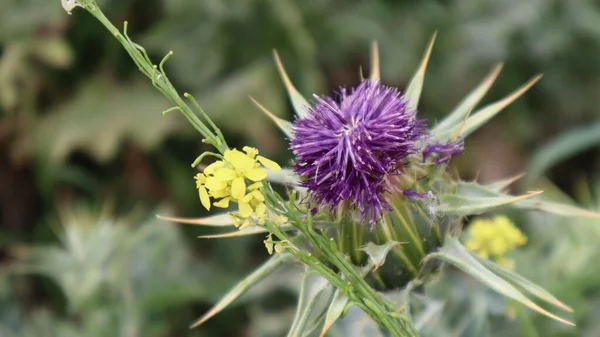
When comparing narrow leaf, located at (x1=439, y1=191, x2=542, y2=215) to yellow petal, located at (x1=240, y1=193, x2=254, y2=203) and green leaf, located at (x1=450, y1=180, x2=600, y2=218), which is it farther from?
yellow petal, located at (x1=240, y1=193, x2=254, y2=203)

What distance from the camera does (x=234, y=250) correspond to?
2510 mm

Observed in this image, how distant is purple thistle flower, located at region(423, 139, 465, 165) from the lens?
1.05 metres

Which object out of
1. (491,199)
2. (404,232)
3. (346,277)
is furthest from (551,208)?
(346,277)

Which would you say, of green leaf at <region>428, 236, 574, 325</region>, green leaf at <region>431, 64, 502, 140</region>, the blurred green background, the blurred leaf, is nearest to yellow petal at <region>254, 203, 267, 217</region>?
green leaf at <region>428, 236, 574, 325</region>

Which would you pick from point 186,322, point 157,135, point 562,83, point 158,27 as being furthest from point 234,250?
point 562,83

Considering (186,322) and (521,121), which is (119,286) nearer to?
(186,322)

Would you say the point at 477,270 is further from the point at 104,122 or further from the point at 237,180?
the point at 104,122

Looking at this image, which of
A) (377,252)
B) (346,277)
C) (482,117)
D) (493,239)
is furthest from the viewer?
(493,239)

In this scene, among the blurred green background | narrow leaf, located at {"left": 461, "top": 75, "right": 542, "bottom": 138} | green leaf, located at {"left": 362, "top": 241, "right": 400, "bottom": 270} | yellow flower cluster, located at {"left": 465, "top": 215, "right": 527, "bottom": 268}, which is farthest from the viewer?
the blurred green background

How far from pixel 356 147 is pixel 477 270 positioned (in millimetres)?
209

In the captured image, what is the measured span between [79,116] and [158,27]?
0.40 metres

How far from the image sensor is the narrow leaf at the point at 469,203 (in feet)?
3.19

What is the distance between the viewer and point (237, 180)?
755 mm

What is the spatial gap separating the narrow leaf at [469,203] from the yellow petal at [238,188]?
1.20ft
